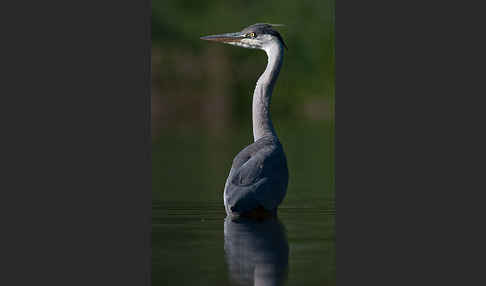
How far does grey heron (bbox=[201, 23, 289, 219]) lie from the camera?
7.99 m

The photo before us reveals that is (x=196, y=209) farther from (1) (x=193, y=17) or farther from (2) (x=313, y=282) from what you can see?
(1) (x=193, y=17)

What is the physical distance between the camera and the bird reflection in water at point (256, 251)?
18.5ft

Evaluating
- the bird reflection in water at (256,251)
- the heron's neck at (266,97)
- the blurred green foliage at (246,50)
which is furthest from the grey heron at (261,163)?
the blurred green foliage at (246,50)

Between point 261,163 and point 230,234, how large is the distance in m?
1.33

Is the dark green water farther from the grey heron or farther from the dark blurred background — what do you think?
the dark blurred background

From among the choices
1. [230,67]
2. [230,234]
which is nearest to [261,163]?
[230,234]

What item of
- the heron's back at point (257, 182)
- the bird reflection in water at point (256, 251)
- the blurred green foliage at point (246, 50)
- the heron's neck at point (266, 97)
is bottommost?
the bird reflection in water at point (256, 251)

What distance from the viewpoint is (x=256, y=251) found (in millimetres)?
6566

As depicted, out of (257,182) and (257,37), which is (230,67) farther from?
(257,182)

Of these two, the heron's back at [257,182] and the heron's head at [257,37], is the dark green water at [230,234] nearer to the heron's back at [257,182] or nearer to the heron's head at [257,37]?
the heron's back at [257,182]

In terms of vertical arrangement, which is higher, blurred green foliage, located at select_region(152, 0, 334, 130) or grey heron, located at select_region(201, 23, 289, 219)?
blurred green foliage, located at select_region(152, 0, 334, 130)

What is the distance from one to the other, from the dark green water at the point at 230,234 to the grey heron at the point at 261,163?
0.23m

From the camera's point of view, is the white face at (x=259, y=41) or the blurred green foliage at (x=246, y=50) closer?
the white face at (x=259, y=41)

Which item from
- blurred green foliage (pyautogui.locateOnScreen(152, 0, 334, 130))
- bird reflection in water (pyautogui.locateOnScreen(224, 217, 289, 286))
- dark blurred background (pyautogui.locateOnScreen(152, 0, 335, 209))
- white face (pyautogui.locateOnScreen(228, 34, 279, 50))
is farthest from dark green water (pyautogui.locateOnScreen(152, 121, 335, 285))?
blurred green foliage (pyautogui.locateOnScreen(152, 0, 334, 130))
